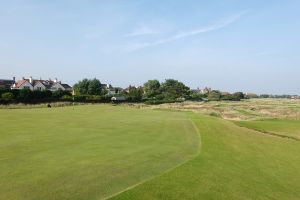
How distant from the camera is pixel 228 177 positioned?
50.5ft

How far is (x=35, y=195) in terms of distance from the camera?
34.6 ft

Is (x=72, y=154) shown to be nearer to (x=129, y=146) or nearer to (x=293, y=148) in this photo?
(x=129, y=146)

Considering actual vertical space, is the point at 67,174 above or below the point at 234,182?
above

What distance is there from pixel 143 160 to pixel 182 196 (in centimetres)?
475

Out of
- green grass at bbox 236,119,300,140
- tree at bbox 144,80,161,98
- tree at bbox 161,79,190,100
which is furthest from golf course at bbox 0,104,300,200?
tree at bbox 161,79,190,100

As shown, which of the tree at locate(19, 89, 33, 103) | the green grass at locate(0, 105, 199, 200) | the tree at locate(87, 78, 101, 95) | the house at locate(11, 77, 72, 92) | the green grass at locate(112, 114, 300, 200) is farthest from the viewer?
the tree at locate(87, 78, 101, 95)

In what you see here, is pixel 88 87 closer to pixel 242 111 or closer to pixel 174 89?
pixel 174 89

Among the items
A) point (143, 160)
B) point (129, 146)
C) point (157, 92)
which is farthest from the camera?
point (157, 92)

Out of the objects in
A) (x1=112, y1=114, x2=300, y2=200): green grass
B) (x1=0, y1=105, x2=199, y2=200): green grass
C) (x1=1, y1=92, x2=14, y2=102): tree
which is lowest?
(x1=112, y1=114, x2=300, y2=200): green grass

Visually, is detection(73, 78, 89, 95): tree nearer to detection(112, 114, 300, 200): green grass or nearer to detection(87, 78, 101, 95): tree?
detection(87, 78, 101, 95): tree

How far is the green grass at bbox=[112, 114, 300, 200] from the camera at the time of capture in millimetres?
12336

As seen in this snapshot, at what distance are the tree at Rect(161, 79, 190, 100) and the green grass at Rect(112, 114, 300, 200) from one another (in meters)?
151

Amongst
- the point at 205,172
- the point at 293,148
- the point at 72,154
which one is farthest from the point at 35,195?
the point at 293,148

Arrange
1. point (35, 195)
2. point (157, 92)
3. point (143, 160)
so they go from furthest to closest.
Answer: point (157, 92)
point (143, 160)
point (35, 195)
